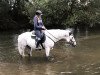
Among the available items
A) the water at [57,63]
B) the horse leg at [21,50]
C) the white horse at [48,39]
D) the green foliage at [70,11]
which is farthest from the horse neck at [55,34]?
the green foliage at [70,11]

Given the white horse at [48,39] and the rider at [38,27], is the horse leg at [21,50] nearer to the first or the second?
the white horse at [48,39]

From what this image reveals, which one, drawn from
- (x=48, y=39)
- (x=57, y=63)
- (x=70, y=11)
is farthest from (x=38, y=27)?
(x=70, y=11)

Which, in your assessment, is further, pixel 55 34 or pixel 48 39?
pixel 55 34

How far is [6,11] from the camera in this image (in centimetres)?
3133

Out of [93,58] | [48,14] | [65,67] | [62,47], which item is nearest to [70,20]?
[48,14]

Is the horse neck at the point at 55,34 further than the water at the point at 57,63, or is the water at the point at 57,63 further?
the horse neck at the point at 55,34

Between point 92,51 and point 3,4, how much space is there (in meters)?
17.8

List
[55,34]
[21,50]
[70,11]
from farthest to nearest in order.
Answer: [70,11] → [21,50] → [55,34]

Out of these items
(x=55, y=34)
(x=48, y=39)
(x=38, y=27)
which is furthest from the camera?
(x=55, y=34)

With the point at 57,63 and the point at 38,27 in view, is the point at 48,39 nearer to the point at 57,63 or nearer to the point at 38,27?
the point at 38,27

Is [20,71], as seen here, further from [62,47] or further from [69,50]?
[62,47]

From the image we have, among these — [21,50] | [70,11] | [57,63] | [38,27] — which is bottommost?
[57,63]

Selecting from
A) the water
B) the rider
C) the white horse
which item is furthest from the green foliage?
the rider

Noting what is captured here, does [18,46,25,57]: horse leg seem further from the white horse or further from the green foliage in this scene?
the green foliage
